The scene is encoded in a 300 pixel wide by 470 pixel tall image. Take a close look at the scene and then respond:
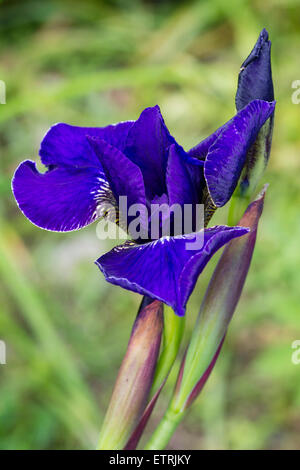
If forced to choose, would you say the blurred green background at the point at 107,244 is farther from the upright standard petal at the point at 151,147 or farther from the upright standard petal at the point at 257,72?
the upright standard petal at the point at 257,72

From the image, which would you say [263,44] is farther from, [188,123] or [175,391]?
[188,123]

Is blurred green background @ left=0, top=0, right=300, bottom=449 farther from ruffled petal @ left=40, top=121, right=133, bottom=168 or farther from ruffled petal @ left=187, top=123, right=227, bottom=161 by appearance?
ruffled petal @ left=187, top=123, right=227, bottom=161

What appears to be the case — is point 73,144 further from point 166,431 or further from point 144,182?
point 166,431

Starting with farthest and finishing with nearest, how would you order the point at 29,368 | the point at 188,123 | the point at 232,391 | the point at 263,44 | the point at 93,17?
1. the point at 93,17
2. the point at 188,123
3. the point at 232,391
4. the point at 29,368
5. the point at 263,44

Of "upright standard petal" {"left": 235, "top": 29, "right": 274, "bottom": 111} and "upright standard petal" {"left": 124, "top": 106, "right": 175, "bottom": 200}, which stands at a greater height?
"upright standard petal" {"left": 235, "top": 29, "right": 274, "bottom": 111}

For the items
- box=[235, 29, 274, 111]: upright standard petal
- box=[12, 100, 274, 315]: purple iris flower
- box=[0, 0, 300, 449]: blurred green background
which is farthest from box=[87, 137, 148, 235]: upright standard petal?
box=[0, 0, 300, 449]: blurred green background

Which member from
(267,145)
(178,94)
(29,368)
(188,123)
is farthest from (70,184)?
(178,94)
